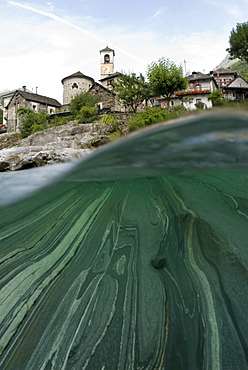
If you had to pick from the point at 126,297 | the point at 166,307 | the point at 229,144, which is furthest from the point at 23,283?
the point at 229,144

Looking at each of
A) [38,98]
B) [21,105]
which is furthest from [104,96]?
[21,105]

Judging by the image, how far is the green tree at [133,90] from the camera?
3528 cm

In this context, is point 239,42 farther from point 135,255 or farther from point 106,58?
point 135,255

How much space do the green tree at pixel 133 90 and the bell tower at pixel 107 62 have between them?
2645 cm

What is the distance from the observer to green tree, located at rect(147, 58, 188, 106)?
104 ft

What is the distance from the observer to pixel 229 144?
2299 mm

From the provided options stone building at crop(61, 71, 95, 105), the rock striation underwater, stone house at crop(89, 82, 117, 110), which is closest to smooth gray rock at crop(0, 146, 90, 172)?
the rock striation underwater

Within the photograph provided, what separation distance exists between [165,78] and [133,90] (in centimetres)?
532

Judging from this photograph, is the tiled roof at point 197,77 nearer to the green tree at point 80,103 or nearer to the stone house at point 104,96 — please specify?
the stone house at point 104,96

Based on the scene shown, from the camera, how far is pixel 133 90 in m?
35.2

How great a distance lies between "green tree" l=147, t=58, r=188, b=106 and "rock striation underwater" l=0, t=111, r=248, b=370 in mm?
31185

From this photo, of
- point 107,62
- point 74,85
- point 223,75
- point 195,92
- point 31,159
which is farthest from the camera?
point 107,62

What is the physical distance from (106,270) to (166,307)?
2.74 feet

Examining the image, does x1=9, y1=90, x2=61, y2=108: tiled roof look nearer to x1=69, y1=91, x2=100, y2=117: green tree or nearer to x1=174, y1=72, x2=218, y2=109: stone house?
x1=69, y1=91, x2=100, y2=117: green tree
